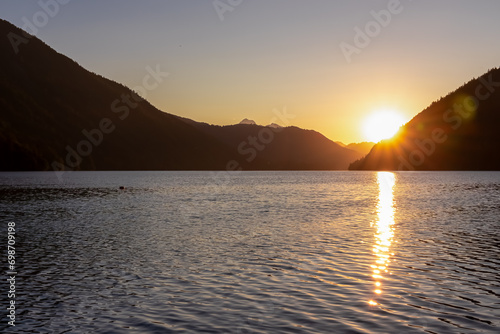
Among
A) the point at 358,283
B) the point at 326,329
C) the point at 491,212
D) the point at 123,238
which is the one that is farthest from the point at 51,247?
the point at 491,212

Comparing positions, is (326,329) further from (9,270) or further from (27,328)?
(9,270)

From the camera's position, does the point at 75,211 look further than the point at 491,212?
Yes

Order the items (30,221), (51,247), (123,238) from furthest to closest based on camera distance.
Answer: (30,221) < (123,238) < (51,247)

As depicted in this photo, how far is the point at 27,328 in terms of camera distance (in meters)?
18.9

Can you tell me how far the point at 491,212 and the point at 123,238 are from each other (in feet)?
171

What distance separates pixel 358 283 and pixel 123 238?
25407mm

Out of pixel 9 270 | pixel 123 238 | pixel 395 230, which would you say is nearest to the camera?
pixel 9 270

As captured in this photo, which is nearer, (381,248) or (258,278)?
(258,278)

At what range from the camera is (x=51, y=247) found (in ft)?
128

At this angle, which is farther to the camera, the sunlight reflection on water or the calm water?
the sunlight reflection on water

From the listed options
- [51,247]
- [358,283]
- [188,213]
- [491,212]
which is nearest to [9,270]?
[51,247]

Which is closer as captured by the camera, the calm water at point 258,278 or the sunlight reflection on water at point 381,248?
the calm water at point 258,278

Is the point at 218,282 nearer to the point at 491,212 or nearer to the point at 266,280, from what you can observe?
the point at 266,280

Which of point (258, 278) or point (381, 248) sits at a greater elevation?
point (381, 248)
